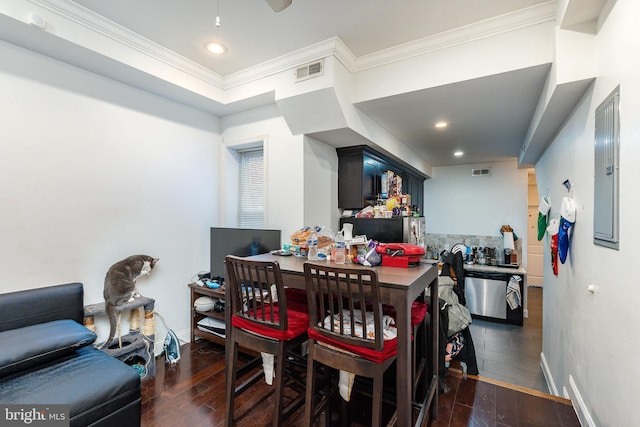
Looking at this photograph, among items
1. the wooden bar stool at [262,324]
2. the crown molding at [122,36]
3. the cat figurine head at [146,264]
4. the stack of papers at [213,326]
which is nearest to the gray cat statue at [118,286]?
the cat figurine head at [146,264]

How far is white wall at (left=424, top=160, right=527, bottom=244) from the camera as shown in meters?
5.48

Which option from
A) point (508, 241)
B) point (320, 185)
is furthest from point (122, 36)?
point (508, 241)

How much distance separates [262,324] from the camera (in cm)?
163

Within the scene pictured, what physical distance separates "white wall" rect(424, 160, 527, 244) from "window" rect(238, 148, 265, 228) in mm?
4168

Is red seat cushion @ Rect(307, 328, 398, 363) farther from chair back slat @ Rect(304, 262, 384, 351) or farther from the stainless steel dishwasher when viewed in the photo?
the stainless steel dishwasher

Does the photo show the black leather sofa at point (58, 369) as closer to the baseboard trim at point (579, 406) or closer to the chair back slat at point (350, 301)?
the chair back slat at point (350, 301)

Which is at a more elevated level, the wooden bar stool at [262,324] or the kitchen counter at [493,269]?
the wooden bar stool at [262,324]

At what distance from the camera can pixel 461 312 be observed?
2518 mm

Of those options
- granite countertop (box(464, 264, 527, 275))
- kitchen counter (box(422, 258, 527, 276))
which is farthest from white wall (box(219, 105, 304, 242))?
granite countertop (box(464, 264, 527, 275))

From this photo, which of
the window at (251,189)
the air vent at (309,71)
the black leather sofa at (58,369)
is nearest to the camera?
the black leather sofa at (58,369)

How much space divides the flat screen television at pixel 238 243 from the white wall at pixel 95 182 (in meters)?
0.26

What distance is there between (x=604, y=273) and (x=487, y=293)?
12.0 feet

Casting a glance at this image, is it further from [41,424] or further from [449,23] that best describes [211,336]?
[449,23]

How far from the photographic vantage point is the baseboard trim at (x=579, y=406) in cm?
173
